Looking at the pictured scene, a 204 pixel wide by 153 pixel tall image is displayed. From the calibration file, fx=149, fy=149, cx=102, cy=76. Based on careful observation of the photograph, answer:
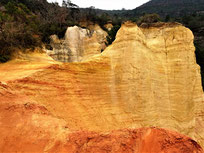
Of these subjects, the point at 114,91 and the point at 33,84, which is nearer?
the point at 33,84

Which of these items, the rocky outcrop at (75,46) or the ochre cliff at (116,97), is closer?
the ochre cliff at (116,97)

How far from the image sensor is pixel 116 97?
27.2ft

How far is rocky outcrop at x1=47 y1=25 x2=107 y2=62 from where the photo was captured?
61.3ft

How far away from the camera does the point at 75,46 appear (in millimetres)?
19703

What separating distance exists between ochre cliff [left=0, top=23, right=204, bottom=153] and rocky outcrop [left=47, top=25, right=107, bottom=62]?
9.04 meters

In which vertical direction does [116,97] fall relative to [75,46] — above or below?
below

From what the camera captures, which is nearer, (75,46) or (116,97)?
(116,97)

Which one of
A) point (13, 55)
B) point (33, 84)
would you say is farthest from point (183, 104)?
point (13, 55)

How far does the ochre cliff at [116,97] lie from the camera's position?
3578 mm

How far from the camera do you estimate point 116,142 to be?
3.42m

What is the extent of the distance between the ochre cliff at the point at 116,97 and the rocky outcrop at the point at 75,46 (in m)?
9.04

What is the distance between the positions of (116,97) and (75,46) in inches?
522

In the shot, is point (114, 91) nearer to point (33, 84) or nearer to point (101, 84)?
point (101, 84)

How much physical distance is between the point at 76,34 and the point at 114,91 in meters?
14.0
